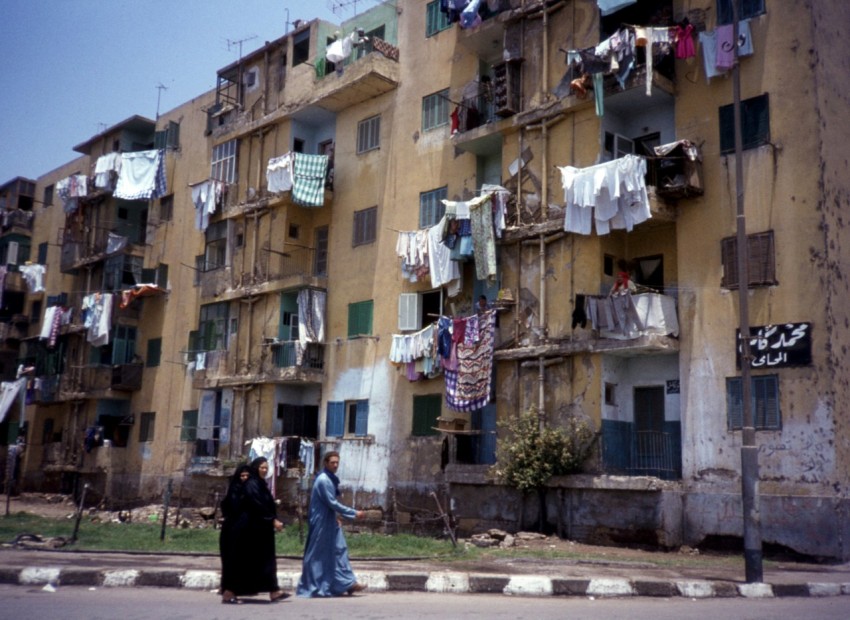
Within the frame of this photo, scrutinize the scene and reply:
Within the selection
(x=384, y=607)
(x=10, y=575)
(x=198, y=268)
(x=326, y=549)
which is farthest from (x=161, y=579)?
(x=198, y=268)

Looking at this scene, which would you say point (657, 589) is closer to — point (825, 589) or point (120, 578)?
point (825, 589)

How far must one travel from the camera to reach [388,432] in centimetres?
2700

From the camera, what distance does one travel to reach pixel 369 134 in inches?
1176

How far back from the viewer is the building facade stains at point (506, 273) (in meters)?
19.4

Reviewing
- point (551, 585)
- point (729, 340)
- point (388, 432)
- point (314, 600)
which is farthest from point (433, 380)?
point (314, 600)

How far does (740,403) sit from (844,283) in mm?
3364

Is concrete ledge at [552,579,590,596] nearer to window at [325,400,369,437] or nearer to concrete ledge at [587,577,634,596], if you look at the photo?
concrete ledge at [587,577,634,596]

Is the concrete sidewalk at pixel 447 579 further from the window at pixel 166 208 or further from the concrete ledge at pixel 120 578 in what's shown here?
the window at pixel 166 208

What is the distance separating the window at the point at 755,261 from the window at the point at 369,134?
1304 cm

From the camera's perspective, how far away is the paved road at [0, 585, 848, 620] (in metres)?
8.77

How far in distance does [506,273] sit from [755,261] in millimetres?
6782

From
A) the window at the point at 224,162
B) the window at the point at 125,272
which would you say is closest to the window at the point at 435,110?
the window at the point at 224,162

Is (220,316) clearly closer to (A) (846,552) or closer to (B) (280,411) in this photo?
(B) (280,411)

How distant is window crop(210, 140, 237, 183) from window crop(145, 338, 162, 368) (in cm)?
751
